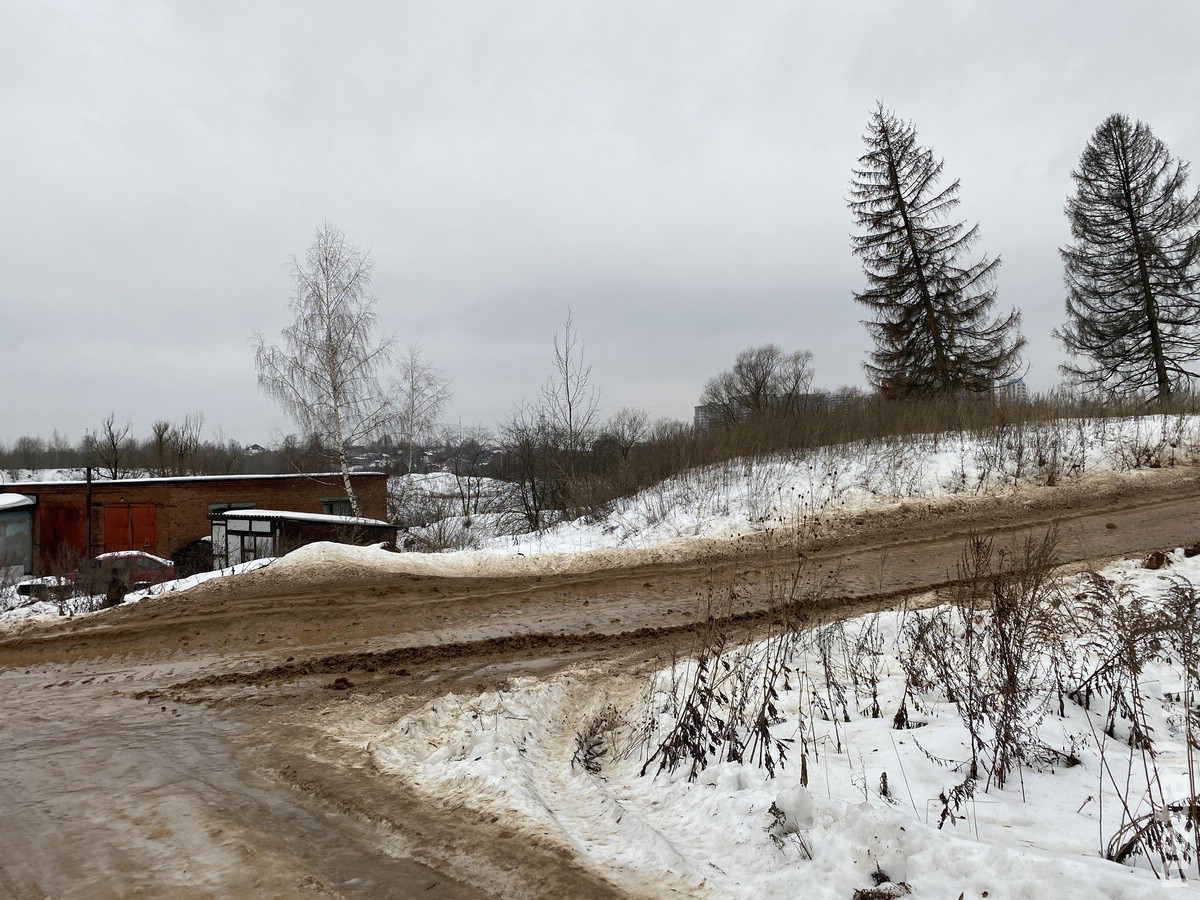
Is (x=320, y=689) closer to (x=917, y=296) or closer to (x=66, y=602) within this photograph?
(x=66, y=602)

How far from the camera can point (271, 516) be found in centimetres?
2039

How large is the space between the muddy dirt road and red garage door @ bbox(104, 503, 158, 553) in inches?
727


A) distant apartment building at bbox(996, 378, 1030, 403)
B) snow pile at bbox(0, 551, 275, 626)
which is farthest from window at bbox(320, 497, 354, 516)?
distant apartment building at bbox(996, 378, 1030, 403)

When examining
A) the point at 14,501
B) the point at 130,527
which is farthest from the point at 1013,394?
the point at 14,501

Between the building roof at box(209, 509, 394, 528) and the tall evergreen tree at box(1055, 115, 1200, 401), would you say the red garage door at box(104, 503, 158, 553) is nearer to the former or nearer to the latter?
the building roof at box(209, 509, 394, 528)

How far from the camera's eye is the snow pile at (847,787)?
3.14 metres

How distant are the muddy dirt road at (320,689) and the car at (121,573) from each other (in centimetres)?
316

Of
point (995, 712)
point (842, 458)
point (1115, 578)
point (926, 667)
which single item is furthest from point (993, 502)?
point (995, 712)

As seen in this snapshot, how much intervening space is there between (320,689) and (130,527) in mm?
A: 24683

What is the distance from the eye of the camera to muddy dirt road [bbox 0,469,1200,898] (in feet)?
12.1

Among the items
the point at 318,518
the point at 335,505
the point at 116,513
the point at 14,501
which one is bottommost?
the point at 318,518

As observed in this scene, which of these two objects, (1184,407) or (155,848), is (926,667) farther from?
(1184,407)

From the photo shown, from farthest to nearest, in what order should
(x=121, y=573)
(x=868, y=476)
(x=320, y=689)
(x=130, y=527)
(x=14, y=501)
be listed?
(x=130, y=527)
(x=14, y=501)
(x=868, y=476)
(x=121, y=573)
(x=320, y=689)

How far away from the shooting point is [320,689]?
7.12 m
